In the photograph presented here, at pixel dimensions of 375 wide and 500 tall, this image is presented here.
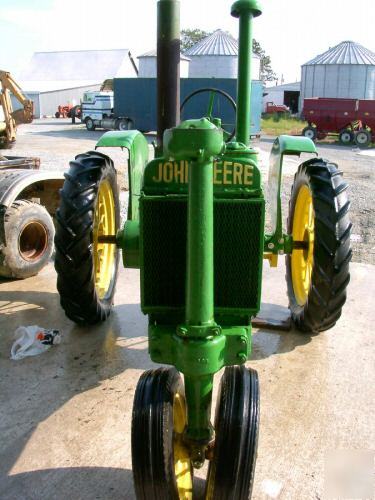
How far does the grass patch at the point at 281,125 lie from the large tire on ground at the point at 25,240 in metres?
21.9

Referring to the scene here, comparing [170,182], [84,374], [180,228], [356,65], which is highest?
[356,65]

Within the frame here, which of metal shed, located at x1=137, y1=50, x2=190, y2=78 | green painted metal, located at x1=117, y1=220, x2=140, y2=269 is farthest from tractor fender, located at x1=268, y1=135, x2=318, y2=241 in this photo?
metal shed, located at x1=137, y1=50, x2=190, y2=78

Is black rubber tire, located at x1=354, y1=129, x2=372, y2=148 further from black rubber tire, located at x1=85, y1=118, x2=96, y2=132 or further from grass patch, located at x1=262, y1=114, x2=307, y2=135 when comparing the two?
black rubber tire, located at x1=85, y1=118, x2=96, y2=132

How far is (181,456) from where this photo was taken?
234 centimetres

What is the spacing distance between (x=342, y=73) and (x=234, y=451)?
33.4 meters

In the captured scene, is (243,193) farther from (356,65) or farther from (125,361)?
(356,65)

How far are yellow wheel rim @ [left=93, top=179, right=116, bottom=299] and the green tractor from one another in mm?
275

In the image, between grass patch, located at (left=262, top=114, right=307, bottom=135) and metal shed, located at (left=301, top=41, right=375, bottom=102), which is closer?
A: grass patch, located at (left=262, top=114, right=307, bottom=135)

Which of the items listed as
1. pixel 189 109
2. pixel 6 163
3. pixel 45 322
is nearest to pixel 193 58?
pixel 189 109

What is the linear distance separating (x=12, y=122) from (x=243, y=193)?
8.44 metres

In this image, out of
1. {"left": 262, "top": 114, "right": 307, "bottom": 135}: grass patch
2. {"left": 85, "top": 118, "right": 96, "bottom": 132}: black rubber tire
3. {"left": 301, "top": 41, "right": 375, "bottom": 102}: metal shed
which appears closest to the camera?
{"left": 85, "top": 118, "right": 96, "bottom": 132}: black rubber tire

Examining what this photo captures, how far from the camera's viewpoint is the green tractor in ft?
6.89

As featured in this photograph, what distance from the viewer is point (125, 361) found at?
3.73m

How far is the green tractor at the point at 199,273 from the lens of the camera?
2100 millimetres
